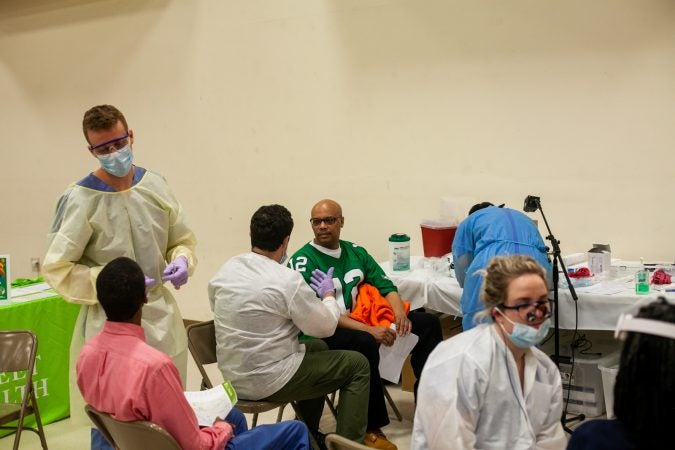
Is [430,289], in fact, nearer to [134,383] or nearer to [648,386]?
[134,383]

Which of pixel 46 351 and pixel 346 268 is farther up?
pixel 346 268

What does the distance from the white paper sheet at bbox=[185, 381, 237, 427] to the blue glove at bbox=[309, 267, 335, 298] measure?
42.1 inches

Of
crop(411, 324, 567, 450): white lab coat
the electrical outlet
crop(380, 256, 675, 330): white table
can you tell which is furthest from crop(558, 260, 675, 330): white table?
the electrical outlet

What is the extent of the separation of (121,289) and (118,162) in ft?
2.24

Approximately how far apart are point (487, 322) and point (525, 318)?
0.43 ft

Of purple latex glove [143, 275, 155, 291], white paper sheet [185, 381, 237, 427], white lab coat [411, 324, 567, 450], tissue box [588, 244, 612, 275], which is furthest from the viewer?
tissue box [588, 244, 612, 275]

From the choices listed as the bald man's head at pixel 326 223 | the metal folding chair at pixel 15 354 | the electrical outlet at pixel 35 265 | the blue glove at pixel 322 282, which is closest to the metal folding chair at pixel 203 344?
the blue glove at pixel 322 282

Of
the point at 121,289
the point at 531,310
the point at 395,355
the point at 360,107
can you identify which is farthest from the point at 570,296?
the point at 121,289

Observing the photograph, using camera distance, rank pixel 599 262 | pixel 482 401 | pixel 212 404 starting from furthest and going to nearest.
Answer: pixel 599 262
pixel 212 404
pixel 482 401

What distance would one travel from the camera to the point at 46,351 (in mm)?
4086

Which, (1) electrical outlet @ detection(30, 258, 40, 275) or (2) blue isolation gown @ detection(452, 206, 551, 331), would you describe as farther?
(1) electrical outlet @ detection(30, 258, 40, 275)

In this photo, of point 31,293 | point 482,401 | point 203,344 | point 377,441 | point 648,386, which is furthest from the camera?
point 31,293

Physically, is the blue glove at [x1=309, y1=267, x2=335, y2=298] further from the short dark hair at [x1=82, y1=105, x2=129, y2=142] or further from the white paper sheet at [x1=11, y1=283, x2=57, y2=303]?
the white paper sheet at [x1=11, y1=283, x2=57, y2=303]

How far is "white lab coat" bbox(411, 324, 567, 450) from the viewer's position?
6.64 ft
